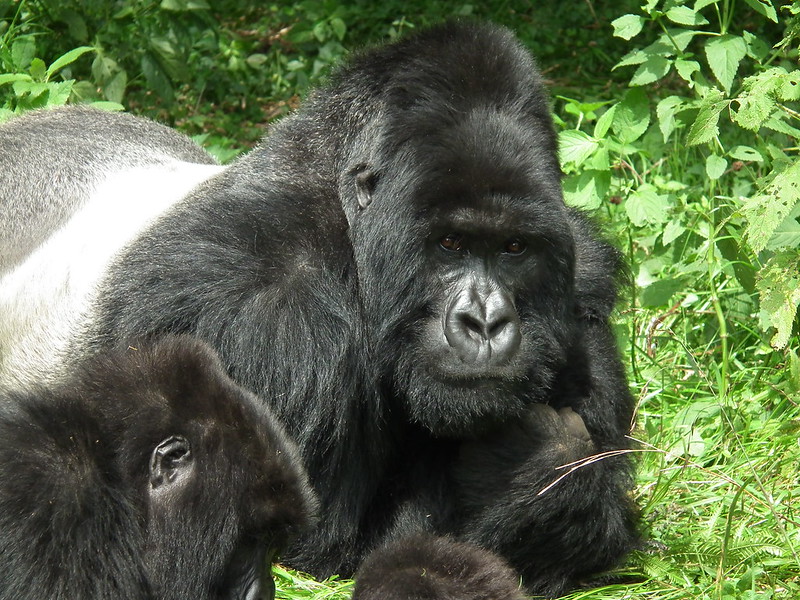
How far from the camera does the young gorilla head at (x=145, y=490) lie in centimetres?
301

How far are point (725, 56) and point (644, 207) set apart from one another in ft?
2.38

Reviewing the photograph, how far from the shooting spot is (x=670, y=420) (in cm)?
498

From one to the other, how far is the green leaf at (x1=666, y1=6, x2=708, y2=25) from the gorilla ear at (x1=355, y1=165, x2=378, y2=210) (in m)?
1.72

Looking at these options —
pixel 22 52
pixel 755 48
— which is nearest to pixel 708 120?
pixel 755 48

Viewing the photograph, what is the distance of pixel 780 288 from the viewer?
4.44m

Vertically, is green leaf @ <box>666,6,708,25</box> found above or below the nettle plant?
above

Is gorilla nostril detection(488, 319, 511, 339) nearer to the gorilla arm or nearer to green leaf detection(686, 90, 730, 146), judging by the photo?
the gorilla arm

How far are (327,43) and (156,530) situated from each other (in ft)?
19.5

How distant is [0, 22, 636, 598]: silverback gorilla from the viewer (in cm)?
395

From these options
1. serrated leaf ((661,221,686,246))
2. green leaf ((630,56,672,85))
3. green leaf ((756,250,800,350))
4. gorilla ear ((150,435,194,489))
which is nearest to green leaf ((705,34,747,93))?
green leaf ((630,56,672,85))

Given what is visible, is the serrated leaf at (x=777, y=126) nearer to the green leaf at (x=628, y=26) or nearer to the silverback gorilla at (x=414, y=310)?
the green leaf at (x=628, y=26)

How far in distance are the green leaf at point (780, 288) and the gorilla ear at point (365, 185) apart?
1536 millimetres

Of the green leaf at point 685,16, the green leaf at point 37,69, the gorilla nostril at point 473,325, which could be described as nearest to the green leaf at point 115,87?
the green leaf at point 37,69

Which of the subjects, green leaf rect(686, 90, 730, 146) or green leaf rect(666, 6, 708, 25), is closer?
green leaf rect(686, 90, 730, 146)
